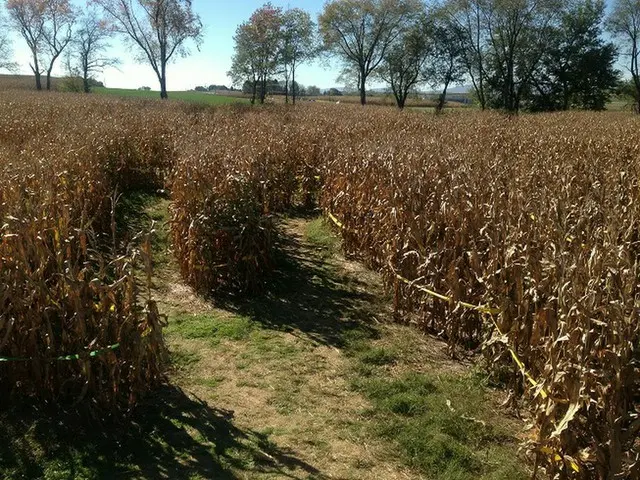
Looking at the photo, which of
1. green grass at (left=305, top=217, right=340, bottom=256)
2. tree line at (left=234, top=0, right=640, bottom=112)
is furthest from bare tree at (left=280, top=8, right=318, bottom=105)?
green grass at (left=305, top=217, right=340, bottom=256)

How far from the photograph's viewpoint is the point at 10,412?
3.85m

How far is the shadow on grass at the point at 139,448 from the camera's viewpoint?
11.3ft

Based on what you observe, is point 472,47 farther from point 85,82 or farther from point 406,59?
point 85,82

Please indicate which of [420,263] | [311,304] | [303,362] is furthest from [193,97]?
[303,362]

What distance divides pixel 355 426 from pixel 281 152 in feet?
26.3

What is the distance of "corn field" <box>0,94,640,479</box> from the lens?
10.5 feet

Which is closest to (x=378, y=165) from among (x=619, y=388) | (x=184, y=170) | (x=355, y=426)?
(x=184, y=170)

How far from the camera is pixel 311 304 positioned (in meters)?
6.51

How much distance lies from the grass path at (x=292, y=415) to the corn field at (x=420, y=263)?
0.29 m

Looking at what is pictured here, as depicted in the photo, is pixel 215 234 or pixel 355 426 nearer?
pixel 355 426

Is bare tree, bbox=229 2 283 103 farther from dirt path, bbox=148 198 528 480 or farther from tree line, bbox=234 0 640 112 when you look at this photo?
dirt path, bbox=148 198 528 480

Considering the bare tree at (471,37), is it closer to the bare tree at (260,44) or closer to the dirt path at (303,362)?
the bare tree at (260,44)

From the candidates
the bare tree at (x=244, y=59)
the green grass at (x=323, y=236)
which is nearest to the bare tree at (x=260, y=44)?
the bare tree at (x=244, y=59)

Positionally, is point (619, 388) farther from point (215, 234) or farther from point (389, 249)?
point (215, 234)
